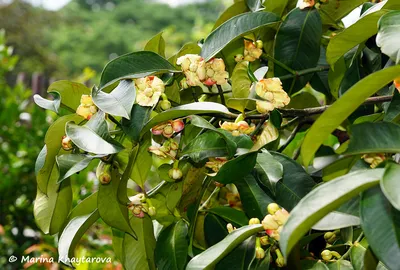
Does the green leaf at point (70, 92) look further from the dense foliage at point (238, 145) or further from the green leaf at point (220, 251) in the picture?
the green leaf at point (220, 251)

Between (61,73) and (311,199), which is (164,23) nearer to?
(61,73)

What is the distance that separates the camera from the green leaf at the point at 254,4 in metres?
0.76

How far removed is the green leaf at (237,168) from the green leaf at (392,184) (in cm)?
18

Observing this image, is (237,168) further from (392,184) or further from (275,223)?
(392,184)

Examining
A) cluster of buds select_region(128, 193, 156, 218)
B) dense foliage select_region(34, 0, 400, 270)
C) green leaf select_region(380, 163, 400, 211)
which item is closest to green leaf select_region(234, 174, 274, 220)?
dense foliage select_region(34, 0, 400, 270)

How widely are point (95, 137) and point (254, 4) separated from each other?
32 cm

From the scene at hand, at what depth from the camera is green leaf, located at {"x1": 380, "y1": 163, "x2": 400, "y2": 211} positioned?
1.26ft

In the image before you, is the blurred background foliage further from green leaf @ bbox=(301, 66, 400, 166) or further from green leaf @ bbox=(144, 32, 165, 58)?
green leaf @ bbox=(301, 66, 400, 166)

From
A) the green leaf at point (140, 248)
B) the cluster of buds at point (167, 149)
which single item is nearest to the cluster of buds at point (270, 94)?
the cluster of buds at point (167, 149)

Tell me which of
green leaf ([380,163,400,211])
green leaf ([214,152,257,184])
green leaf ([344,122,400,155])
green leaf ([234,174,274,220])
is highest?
green leaf ([380,163,400,211])

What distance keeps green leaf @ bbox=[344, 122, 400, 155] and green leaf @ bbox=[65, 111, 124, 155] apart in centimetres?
21

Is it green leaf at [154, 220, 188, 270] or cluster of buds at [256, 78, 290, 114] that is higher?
cluster of buds at [256, 78, 290, 114]

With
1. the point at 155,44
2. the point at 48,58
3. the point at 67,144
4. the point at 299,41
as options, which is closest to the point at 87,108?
the point at 67,144

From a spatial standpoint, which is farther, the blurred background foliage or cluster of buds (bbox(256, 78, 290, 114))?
the blurred background foliage
